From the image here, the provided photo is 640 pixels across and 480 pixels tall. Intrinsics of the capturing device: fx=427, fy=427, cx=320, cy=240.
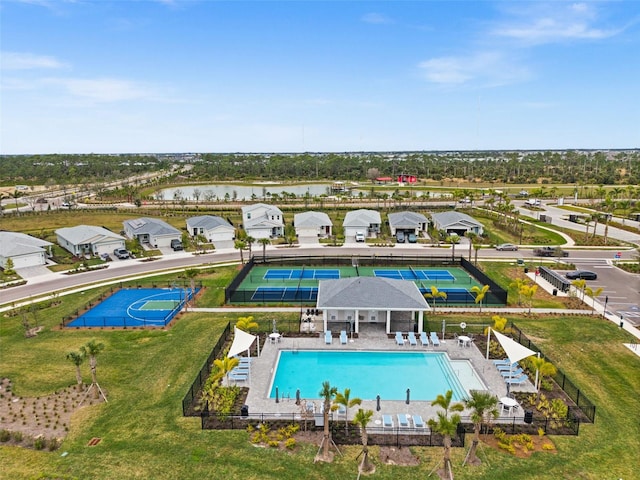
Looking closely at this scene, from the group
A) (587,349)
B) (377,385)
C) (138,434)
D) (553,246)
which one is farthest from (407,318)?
(553,246)

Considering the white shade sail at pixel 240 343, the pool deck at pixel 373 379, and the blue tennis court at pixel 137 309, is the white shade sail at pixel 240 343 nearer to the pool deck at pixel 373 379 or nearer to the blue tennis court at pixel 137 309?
the pool deck at pixel 373 379

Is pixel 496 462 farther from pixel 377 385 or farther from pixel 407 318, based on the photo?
pixel 407 318

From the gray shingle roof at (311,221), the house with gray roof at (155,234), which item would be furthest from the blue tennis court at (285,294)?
the house with gray roof at (155,234)

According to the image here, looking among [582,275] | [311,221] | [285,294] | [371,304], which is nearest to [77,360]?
[371,304]

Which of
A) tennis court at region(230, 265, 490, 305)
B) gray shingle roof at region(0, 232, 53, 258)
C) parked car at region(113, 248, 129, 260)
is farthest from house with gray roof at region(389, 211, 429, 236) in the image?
gray shingle roof at region(0, 232, 53, 258)

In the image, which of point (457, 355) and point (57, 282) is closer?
point (457, 355)

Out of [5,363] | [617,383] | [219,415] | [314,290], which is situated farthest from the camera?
[314,290]

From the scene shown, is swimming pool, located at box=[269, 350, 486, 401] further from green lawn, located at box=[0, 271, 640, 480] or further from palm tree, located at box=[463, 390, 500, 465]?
palm tree, located at box=[463, 390, 500, 465]
